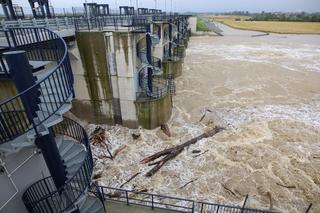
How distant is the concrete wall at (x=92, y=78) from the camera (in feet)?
43.3

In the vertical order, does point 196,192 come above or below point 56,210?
below

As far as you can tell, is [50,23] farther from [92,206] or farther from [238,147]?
[238,147]

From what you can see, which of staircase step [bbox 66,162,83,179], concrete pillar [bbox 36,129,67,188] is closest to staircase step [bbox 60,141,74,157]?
staircase step [bbox 66,162,83,179]

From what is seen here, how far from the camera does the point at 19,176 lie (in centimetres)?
581

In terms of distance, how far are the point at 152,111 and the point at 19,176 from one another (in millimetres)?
10120

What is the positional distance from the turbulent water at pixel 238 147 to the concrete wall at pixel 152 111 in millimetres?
634

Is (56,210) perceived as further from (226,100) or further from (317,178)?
(226,100)

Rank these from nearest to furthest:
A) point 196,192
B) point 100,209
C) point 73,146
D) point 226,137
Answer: point 73,146
point 100,209
point 196,192
point 226,137

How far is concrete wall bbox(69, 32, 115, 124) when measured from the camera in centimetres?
1319

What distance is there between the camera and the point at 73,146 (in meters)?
6.80

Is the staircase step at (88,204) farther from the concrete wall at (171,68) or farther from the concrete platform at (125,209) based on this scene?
the concrete wall at (171,68)

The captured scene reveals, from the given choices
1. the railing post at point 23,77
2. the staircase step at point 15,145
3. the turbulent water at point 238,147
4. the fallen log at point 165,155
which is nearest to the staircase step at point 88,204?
the turbulent water at point 238,147

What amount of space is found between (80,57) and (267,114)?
50.4 ft

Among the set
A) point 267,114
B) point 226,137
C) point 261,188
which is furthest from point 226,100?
point 261,188
